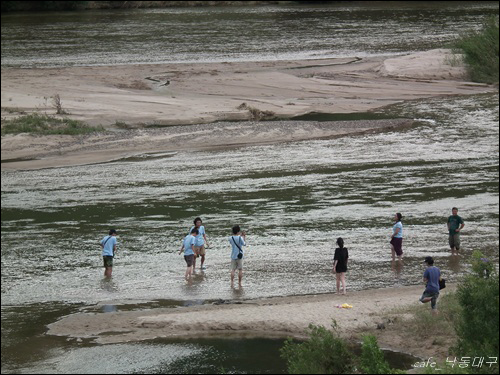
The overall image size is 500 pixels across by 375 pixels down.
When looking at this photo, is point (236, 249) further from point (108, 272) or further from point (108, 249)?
point (108, 272)

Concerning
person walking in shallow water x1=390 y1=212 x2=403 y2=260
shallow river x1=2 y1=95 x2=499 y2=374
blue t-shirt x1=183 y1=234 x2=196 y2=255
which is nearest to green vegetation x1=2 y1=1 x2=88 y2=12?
shallow river x1=2 y1=95 x2=499 y2=374

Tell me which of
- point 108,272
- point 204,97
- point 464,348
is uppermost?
point 204,97

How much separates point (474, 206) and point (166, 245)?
9.76m

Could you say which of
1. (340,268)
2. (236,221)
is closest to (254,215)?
(236,221)

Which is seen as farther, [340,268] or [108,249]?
[108,249]

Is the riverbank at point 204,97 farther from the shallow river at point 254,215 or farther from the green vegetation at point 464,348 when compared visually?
the green vegetation at point 464,348

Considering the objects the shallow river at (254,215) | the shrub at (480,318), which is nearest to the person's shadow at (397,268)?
the shallow river at (254,215)

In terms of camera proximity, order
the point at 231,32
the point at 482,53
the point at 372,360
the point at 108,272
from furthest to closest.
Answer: the point at 231,32 < the point at 482,53 < the point at 108,272 < the point at 372,360

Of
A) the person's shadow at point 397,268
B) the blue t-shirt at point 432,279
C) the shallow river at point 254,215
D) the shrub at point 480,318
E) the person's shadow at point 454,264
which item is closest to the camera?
the shrub at point 480,318

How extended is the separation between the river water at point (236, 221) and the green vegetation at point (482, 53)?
9.36 ft

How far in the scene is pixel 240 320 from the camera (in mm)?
18516

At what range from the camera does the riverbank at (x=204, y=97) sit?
117 ft

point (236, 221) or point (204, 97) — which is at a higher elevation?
point (204, 97)

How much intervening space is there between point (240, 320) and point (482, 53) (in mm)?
31796
